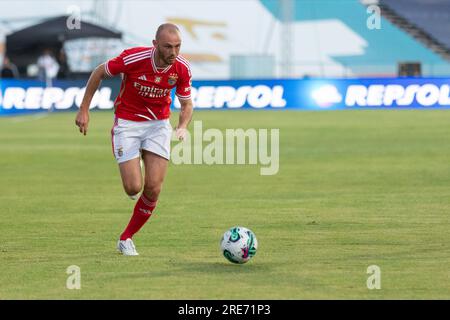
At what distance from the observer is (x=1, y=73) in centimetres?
4672

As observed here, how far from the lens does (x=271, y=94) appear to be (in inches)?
1581

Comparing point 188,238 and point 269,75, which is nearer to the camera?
point 188,238

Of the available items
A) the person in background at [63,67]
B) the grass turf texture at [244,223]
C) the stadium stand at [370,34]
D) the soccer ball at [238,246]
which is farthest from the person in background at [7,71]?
the soccer ball at [238,246]

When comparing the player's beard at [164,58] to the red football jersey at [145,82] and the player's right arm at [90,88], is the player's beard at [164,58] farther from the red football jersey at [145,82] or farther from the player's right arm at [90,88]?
the player's right arm at [90,88]

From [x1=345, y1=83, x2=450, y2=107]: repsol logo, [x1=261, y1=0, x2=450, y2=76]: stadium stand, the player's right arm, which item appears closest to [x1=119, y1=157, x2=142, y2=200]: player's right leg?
the player's right arm

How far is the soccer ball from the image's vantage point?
10.8m

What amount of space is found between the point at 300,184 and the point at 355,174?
1.90 m

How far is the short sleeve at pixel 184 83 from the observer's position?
38.4 feet

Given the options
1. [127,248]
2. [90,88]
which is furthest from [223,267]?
[90,88]

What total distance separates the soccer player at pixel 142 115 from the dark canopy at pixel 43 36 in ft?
117

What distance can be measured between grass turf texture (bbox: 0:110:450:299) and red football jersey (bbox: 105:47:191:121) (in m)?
1.50

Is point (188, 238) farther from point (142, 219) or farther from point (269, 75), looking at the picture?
point (269, 75)

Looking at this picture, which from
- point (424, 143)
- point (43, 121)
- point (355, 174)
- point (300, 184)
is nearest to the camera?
point (300, 184)
